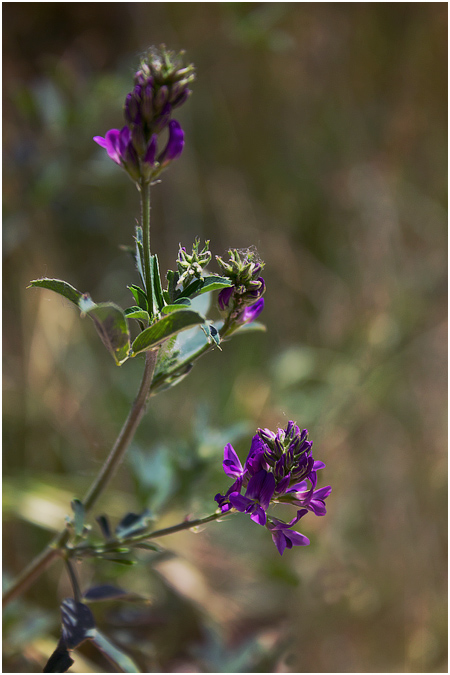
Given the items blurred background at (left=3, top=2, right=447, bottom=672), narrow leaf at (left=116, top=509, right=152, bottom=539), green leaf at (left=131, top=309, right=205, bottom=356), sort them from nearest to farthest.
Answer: green leaf at (left=131, top=309, right=205, bottom=356) < narrow leaf at (left=116, top=509, right=152, bottom=539) < blurred background at (left=3, top=2, right=447, bottom=672)

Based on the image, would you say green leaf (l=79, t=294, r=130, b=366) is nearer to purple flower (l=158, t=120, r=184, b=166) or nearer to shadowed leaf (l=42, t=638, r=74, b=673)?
purple flower (l=158, t=120, r=184, b=166)

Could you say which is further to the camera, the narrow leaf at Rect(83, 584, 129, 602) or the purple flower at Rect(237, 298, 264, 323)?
the narrow leaf at Rect(83, 584, 129, 602)

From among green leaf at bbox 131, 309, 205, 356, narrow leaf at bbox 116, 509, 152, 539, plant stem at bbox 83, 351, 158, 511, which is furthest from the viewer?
narrow leaf at bbox 116, 509, 152, 539

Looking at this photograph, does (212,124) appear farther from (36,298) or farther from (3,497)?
(3,497)

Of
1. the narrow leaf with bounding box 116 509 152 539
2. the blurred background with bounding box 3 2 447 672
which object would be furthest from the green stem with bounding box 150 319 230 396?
the blurred background with bounding box 3 2 447 672

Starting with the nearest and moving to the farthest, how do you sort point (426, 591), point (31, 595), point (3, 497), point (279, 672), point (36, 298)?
point (279, 672) < point (3, 497) < point (31, 595) < point (426, 591) < point (36, 298)

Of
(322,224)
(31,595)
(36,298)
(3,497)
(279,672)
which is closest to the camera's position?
(279,672)

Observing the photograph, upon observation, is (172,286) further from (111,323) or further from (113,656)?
(113,656)

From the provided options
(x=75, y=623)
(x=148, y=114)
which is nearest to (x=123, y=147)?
(x=148, y=114)

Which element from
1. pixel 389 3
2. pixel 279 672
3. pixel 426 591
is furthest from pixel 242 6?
pixel 426 591
